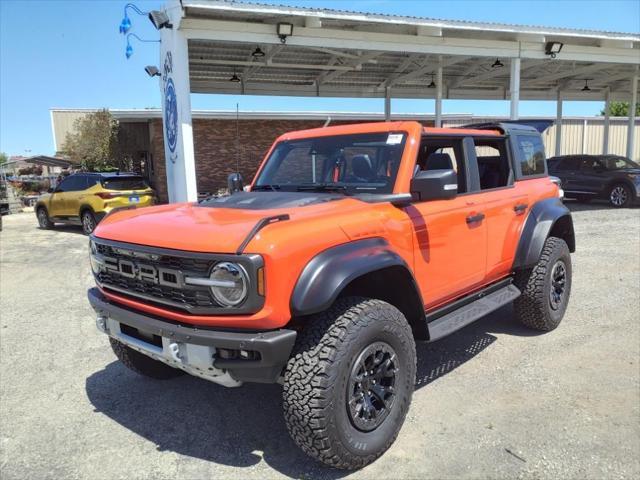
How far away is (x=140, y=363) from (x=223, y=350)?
161 centimetres

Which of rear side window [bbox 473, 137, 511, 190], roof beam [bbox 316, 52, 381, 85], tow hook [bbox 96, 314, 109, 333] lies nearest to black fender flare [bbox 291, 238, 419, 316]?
tow hook [bbox 96, 314, 109, 333]

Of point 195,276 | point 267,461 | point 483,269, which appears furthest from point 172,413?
point 483,269

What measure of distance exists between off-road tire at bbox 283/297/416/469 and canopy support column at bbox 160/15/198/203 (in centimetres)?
705

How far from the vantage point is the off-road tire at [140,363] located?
3.73 m

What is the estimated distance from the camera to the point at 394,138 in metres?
3.56

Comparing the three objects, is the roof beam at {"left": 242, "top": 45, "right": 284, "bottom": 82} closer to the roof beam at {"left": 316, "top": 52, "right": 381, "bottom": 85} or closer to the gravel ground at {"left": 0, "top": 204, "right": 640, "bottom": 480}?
the roof beam at {"left": 316, "top": 52, "right": 381, "bottom": 85}

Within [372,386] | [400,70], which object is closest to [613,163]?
[400,70]

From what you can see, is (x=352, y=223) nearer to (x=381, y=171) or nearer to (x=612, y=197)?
(x=381, y=171)

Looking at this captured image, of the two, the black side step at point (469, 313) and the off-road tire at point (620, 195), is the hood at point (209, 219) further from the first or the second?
the off-road tire at point (620, 195)

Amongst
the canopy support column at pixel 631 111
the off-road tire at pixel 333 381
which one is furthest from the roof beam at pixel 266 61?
the canopy support column at pixel 631 111

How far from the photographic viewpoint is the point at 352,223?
113 inches

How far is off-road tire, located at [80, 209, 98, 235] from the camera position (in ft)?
40.4

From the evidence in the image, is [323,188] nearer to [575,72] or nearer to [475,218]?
[475,218]

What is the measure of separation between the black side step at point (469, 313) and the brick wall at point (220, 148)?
15.4 metres
